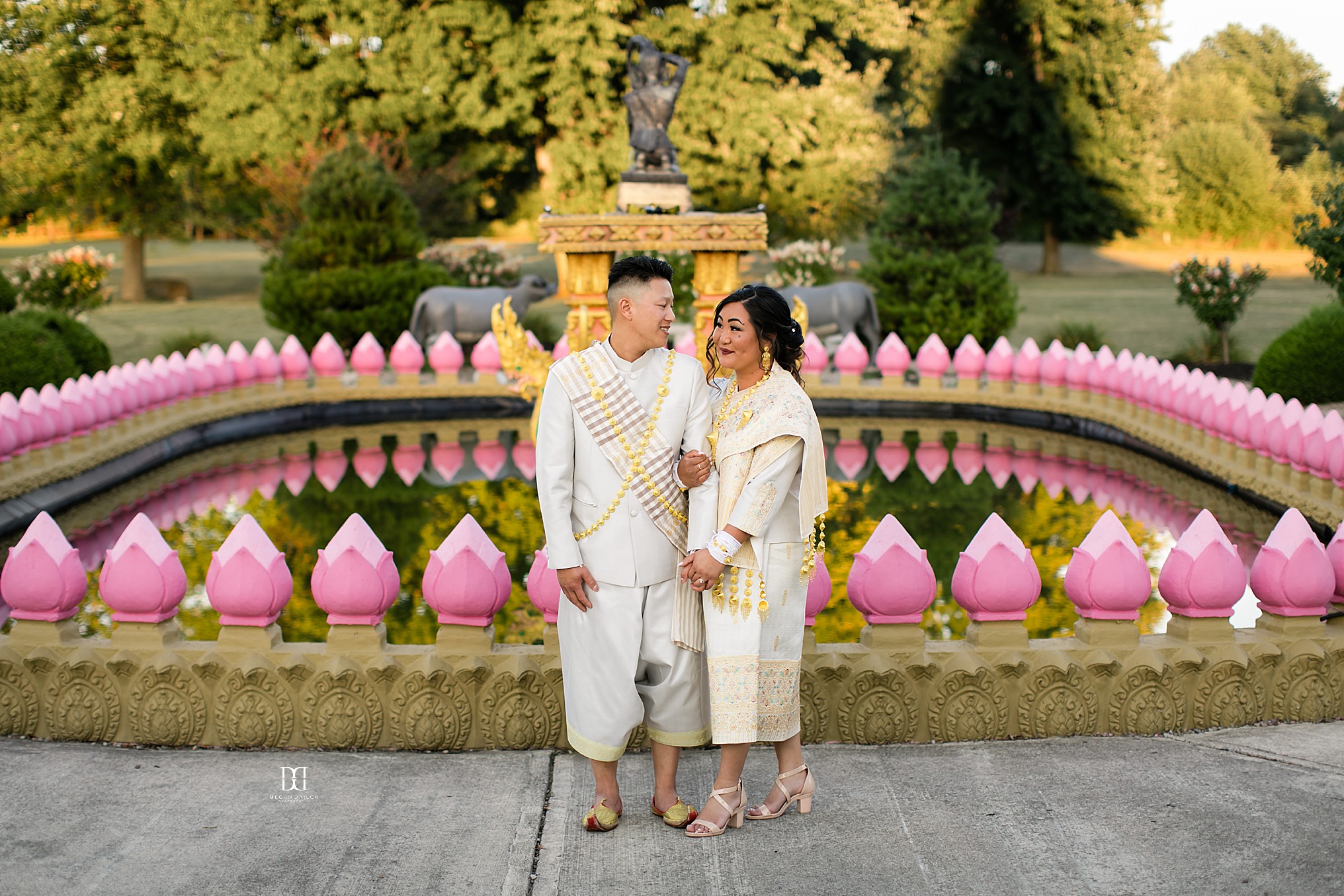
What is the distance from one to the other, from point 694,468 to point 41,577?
7.04ft

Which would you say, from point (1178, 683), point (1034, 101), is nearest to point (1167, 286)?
point (1034, 101)

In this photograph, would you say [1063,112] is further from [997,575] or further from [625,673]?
[625,673]

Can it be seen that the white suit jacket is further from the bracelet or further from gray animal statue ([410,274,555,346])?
gray animal statue ([410,274,555,346])

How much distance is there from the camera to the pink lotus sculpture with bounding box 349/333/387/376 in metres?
10.1

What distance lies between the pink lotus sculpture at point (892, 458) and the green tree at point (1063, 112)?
19.4 meters

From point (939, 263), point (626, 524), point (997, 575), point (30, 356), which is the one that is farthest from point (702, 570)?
point (939, 263)

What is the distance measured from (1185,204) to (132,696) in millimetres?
32004

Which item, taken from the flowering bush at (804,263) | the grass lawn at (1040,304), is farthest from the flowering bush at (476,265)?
the flowering bush at (804,263)

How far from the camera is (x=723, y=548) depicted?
2873mm

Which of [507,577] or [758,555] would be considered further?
[507,577]

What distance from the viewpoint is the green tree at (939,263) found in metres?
12.2

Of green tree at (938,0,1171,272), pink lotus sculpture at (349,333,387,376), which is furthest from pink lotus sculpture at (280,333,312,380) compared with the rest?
green tree at (938,0,1171,272)

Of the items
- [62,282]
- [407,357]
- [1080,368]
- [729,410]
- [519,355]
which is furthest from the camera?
[62,282]

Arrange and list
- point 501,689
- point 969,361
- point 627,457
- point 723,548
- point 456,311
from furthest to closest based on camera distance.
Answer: point 456,311 < point 969,361 < point 501,689 < point 627,457 < point 723,548
